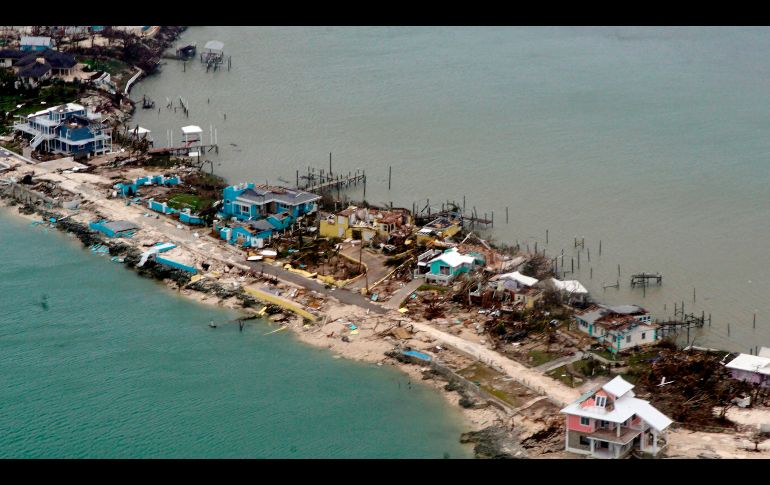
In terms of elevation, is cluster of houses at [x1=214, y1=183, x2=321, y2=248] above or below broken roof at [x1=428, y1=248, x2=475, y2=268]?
above

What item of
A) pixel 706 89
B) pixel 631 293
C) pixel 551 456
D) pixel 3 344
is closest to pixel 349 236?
pixel 631 293

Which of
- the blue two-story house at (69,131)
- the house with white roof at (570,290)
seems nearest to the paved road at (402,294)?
the house with white roof at (570,290)

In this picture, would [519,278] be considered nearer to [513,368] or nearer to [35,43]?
[513,368]

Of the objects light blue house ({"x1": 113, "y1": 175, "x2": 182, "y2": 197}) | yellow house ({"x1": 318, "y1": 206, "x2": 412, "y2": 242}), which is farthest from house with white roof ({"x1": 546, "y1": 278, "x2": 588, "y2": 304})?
light blue house ({"x1": 113, "y1": 175, "x2": 182, "y2": 197})

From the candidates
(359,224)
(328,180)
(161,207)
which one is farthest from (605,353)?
(161,207)

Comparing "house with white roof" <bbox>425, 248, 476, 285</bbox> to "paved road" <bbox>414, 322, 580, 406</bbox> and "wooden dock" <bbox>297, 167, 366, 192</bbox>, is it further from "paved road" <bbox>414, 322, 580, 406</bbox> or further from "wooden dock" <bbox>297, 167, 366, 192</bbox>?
"wooden dock" <bbox>297, 167, 366, 192</bbox>
